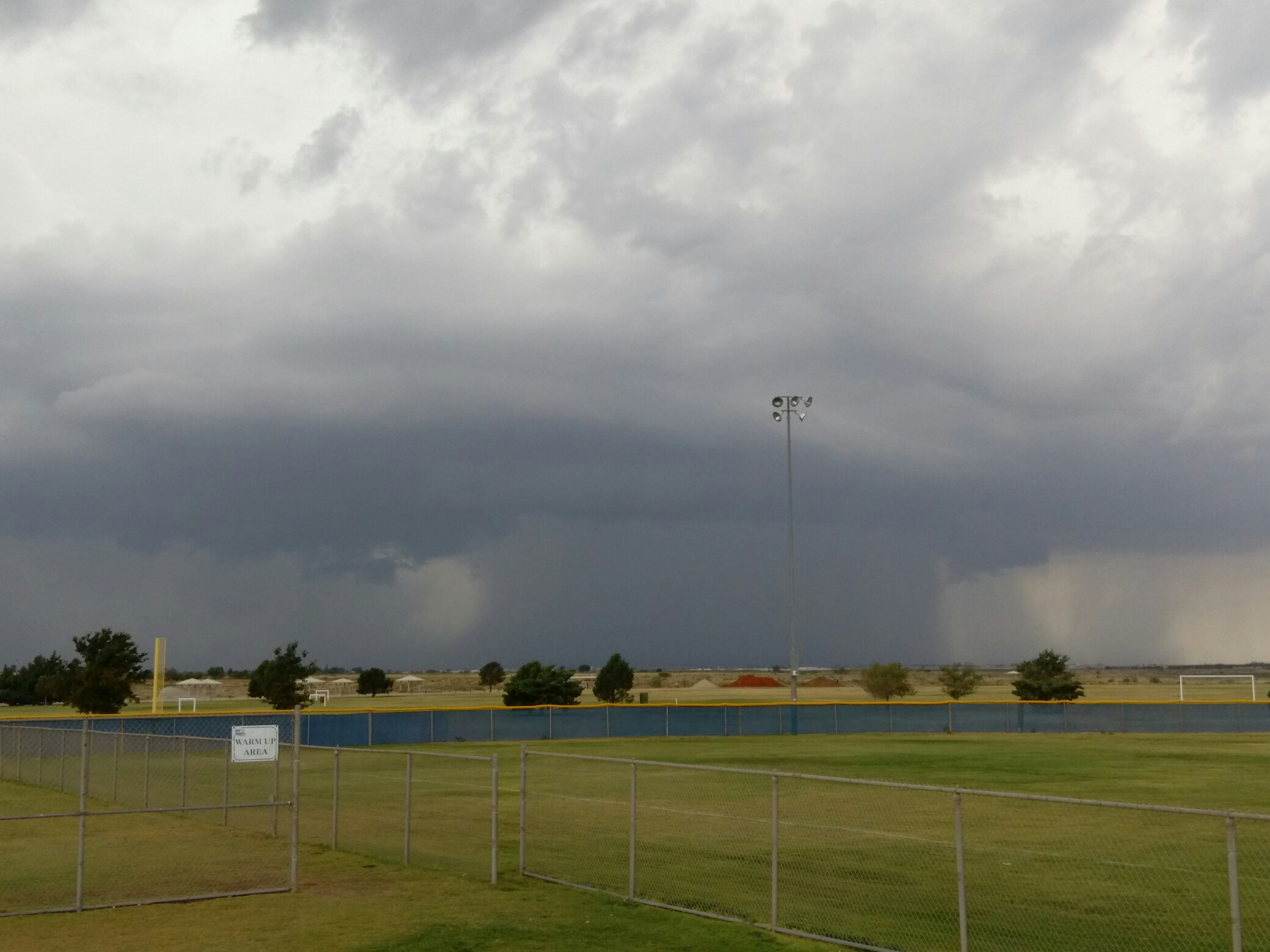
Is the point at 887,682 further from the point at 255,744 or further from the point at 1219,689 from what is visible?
the point at 255,744

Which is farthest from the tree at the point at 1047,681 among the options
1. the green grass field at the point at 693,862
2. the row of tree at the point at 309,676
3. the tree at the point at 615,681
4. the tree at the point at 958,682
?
the green grass field at the point at 693,862

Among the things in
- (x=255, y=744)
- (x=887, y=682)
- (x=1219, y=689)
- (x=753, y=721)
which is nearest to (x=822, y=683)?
(x=1219, y=689)

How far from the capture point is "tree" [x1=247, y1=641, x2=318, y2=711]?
7019 centimetres

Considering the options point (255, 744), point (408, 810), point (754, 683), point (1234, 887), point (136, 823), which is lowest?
point (754, 683)

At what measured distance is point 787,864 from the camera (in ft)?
64.3

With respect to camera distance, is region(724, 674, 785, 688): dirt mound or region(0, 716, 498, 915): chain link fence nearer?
region(0, 716, 498, 915): chain link fence

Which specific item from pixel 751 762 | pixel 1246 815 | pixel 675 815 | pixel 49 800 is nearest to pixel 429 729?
pixel 751 762

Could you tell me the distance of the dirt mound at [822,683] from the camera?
14550cm

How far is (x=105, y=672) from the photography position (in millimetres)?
61875

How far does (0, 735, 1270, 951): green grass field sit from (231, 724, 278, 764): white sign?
73.9 inches

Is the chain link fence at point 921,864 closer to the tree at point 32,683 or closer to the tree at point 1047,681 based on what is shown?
the tree at point 1047,681

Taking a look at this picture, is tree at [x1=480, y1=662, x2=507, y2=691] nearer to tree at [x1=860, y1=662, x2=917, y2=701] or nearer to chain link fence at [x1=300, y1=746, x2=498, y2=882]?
tree at [x1=860, y1=662, x2=917, y2=701]

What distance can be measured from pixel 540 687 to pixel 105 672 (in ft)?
77.5

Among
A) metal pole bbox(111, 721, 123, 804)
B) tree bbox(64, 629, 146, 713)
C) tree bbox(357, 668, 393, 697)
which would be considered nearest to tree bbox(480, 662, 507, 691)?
tree bbox(357, 668, 393, 697)
